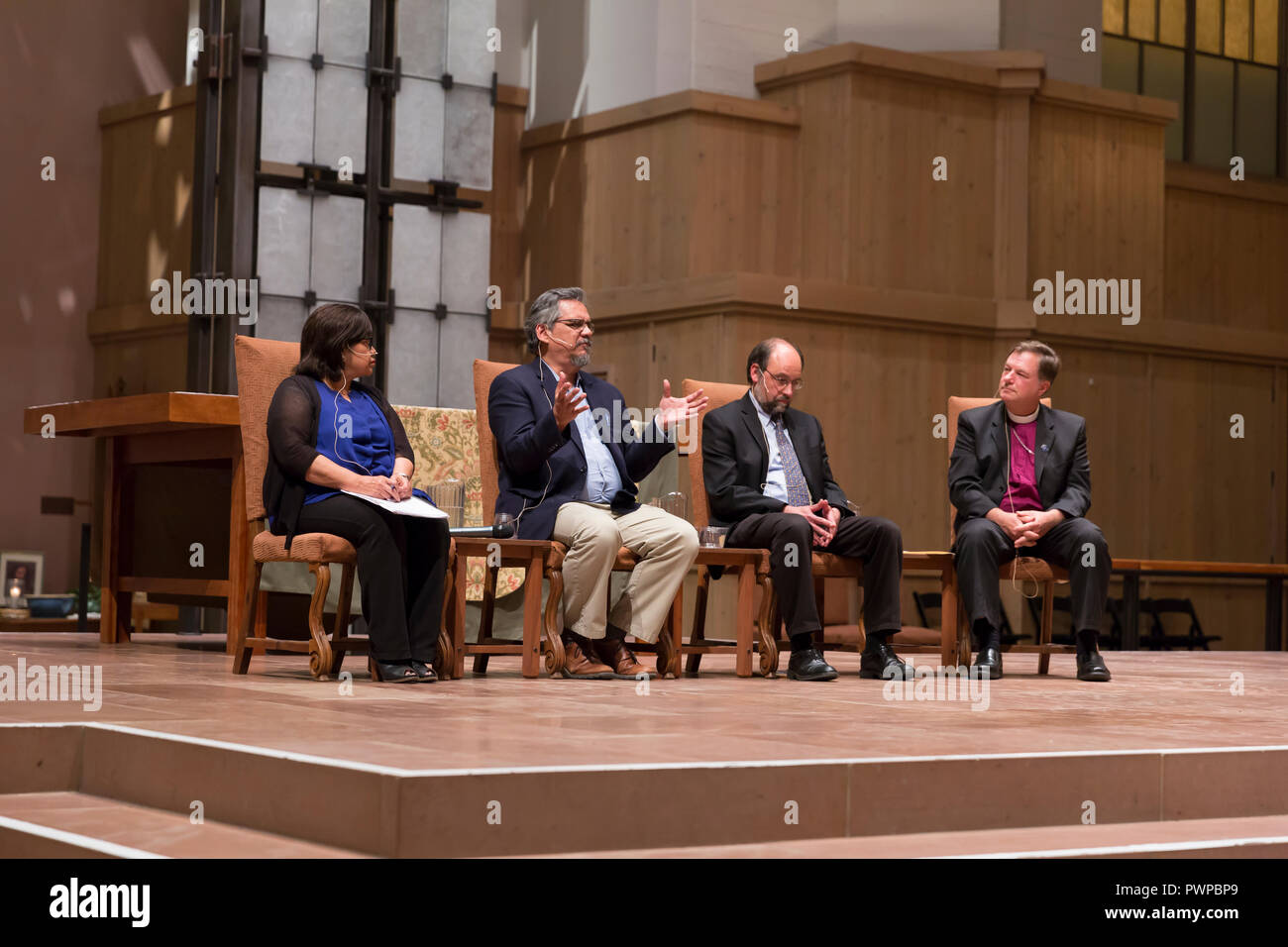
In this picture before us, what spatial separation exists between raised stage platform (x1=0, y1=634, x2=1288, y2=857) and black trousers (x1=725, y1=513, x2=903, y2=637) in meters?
1.02

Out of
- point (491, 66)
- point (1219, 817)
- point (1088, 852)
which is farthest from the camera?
point (491, 66)

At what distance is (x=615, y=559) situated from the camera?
16.1 ft

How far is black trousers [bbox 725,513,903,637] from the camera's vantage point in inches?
201

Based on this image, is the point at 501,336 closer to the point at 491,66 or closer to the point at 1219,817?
the point at 491,66

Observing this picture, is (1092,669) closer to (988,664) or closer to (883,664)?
(988,664)

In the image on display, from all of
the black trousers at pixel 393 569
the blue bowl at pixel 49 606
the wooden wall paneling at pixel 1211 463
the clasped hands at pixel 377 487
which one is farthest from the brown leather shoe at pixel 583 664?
the wooden wall paneling at pixel 1211 463

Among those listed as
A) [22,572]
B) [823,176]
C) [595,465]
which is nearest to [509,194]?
[823,176]

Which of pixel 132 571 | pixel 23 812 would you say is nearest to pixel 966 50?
pixel 132 571

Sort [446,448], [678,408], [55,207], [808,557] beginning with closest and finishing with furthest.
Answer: [678,408] → [808,557] → [446,448] → [55,207]

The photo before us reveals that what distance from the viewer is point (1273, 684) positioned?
5688 millimetres

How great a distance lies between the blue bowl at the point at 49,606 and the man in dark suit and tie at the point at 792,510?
686 centimetres

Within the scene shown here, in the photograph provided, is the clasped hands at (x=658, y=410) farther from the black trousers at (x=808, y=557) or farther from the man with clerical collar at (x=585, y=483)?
the black trousers at (x=808, y=557)

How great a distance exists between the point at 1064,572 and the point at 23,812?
147 inches

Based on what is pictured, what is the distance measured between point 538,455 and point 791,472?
1.06 m
